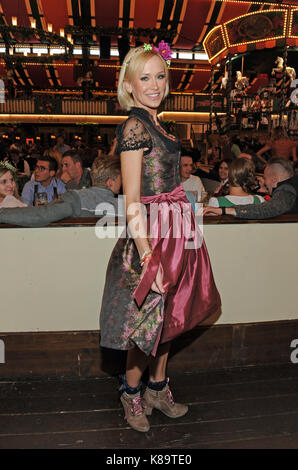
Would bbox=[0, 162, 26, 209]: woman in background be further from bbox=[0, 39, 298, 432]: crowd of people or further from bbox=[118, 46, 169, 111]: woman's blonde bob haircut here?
bbox=[118, 46, 169, 111]: woman's blonde bob haircut

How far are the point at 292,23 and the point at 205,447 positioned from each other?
4.89m

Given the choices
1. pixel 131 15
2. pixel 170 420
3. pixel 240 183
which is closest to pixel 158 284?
pixel 170 420

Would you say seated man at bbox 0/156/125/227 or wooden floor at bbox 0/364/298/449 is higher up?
seated man at bbox 0/156/125/227

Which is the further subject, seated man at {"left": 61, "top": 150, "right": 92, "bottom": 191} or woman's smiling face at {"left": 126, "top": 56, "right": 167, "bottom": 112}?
seated man at {"left": 61, "top": 150, "right": 92, "bottom": 191}

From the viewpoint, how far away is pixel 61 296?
7.47 feet

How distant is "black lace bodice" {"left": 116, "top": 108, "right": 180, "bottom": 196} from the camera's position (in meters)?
1.63

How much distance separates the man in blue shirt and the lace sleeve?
7.16ft

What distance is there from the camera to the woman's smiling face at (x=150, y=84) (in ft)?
5.41

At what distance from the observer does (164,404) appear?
202 cm

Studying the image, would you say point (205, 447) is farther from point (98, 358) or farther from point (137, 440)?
point (98, 358)

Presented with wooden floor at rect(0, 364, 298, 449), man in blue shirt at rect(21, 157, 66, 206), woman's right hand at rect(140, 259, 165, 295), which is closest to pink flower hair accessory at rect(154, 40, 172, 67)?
woman's right hand at rect(140, 259, 165, 295)

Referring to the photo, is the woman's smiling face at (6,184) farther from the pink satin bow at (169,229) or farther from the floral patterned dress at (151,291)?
the pink satin bow at (169,229)

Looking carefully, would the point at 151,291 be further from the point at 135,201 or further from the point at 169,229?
the point at 135,201

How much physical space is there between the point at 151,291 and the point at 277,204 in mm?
988
